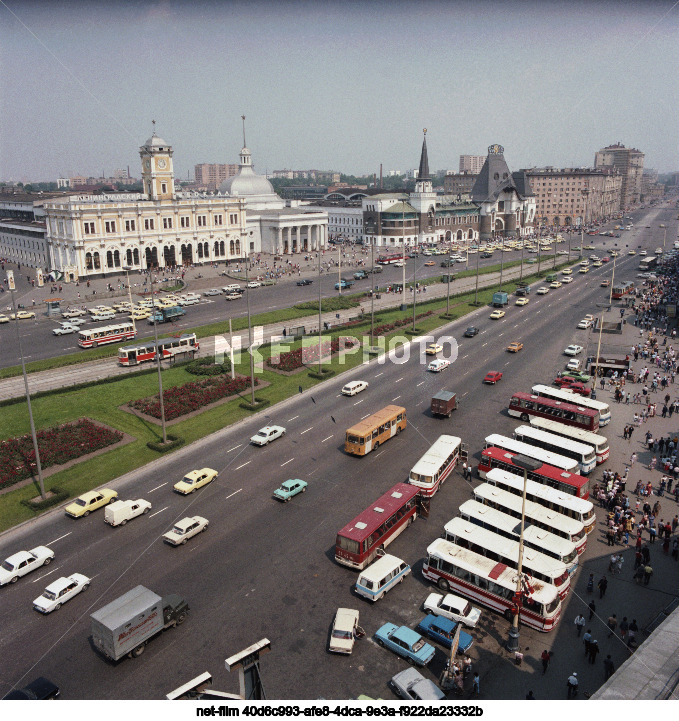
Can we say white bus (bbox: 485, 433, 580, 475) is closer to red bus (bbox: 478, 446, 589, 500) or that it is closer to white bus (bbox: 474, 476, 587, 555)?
red bus (bbox: 478, 446, 589, 500)

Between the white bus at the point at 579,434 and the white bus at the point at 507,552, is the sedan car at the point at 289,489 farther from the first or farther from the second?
the white bus at the point at 579,434

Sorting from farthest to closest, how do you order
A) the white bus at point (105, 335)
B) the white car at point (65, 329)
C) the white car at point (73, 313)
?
the white car at point (73, 313)
the white car at point (65, 329)
the white bus at point (105, 335)

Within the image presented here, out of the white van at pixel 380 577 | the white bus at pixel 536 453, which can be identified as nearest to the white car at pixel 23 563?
the white van at pixel 380 577

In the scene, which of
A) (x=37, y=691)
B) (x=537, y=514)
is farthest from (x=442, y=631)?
(x=37, y=691)

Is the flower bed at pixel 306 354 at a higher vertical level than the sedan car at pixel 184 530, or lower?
higher

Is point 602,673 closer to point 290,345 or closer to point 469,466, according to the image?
point 469,466
